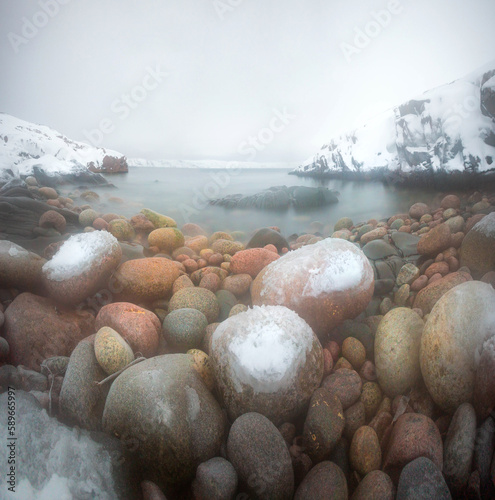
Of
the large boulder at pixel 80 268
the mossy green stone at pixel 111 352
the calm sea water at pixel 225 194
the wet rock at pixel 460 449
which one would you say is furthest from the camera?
the calm sea water at pixel 225 194

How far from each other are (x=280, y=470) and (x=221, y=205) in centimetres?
377

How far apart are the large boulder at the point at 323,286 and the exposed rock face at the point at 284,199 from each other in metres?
1.59

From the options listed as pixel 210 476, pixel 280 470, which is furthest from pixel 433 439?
pixel 210 476

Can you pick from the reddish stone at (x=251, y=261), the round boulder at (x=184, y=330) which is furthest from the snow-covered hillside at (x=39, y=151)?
the round boulder at (x=184, y=330)

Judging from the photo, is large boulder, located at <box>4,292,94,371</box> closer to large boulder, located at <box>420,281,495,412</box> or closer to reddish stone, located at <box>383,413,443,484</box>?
reddish stone, located at <box>383,413,443,484</box>

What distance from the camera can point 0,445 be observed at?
48.5 inches

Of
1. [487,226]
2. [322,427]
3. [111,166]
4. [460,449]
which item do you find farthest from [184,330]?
[111,166]

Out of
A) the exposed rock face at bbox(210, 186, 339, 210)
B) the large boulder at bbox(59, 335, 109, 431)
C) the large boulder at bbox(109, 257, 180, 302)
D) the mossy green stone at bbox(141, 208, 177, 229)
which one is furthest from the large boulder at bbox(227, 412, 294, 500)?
the mossy green stone at bbox(141, 208, 177, 229)

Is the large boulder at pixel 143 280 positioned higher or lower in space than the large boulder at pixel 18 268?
lower

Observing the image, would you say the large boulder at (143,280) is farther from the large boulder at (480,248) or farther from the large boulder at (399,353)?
the large boulder at (480,248)

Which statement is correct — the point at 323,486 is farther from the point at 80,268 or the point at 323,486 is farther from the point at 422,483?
the point at 80,268

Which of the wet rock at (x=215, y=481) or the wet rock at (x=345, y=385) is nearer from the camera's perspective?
the wet rock at (x=215, y=481)

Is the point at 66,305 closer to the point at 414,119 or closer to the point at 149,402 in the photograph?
the point at 149,402

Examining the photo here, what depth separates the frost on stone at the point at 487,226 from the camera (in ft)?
7.51
